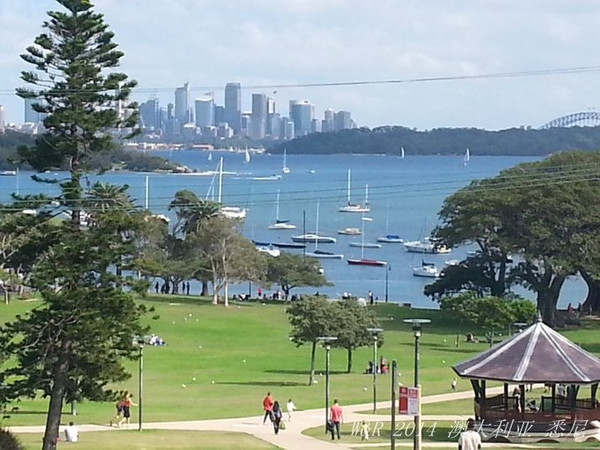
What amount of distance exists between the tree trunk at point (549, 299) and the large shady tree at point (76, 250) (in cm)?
4261

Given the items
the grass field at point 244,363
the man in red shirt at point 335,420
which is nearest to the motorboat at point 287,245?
the grass field at point 244,363

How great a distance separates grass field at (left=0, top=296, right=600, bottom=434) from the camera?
41.2 meters

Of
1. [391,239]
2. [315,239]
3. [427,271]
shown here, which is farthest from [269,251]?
[391,239]

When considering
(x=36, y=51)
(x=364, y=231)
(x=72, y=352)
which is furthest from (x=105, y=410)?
(x=364, y=231)

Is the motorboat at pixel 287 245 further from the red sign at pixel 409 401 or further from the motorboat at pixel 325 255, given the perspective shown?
the red sign at pixel 409 401

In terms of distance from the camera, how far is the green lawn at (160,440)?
31078 millimetres

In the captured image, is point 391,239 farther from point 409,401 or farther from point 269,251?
point 409,401

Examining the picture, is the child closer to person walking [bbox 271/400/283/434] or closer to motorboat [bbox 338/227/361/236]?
person walking [bbox 271/400/283/434]

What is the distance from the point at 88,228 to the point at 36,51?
4.78 meters

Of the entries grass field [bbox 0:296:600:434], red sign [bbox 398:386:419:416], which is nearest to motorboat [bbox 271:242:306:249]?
grass field [bbox 0:296:600:434]

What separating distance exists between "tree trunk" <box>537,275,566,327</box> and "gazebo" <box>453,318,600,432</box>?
3617 centimetres

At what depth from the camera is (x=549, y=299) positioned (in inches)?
2830

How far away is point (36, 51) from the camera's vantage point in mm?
32312

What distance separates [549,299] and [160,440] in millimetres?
43395
